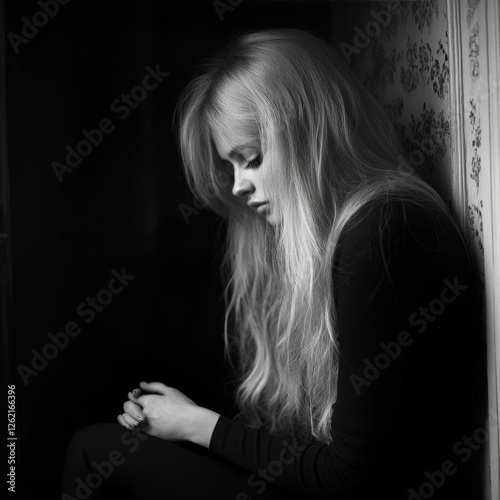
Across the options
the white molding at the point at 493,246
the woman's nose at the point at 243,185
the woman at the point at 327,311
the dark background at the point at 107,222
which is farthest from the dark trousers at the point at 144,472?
the woman's nose at the point at 243,185

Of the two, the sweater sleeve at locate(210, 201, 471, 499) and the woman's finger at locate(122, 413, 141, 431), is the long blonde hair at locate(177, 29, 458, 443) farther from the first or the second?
the woman's finger at locate(122, 413, 141, 431)

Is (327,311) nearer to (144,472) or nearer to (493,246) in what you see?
(493,246)

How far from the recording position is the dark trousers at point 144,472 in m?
0.96

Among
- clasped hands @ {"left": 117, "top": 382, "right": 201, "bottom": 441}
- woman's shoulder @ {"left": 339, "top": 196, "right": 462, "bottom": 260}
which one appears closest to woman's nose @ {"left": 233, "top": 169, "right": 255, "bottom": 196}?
woman's shoulder @ {"left": 339, "top": 196, "right": 462, "bottom": 260}

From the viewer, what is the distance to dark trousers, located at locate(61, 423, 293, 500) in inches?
37.8

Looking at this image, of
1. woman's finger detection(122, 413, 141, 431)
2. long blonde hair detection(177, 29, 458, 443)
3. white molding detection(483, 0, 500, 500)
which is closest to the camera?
white molding detection(483, 0, 500, 500)

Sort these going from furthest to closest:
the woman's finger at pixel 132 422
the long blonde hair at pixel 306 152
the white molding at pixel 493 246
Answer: the woman's finger at pixel 132 422
the long blonde hair at pixel 306 152
the white molding at pixel 493 246

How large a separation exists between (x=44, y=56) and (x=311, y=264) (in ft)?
2.08

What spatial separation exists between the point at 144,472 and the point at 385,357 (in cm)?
43

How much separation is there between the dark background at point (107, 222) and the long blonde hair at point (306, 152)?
0.70 ft

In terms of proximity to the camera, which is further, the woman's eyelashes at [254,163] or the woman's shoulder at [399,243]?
the woman's eyelashes at [254,163]

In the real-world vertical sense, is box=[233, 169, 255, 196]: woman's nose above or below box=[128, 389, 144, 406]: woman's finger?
above

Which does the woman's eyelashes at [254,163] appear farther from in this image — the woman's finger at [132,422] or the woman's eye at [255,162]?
the woman's finger at [132,422]

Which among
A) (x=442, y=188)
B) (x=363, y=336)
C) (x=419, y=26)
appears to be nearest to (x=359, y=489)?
(x=363, y=336)
